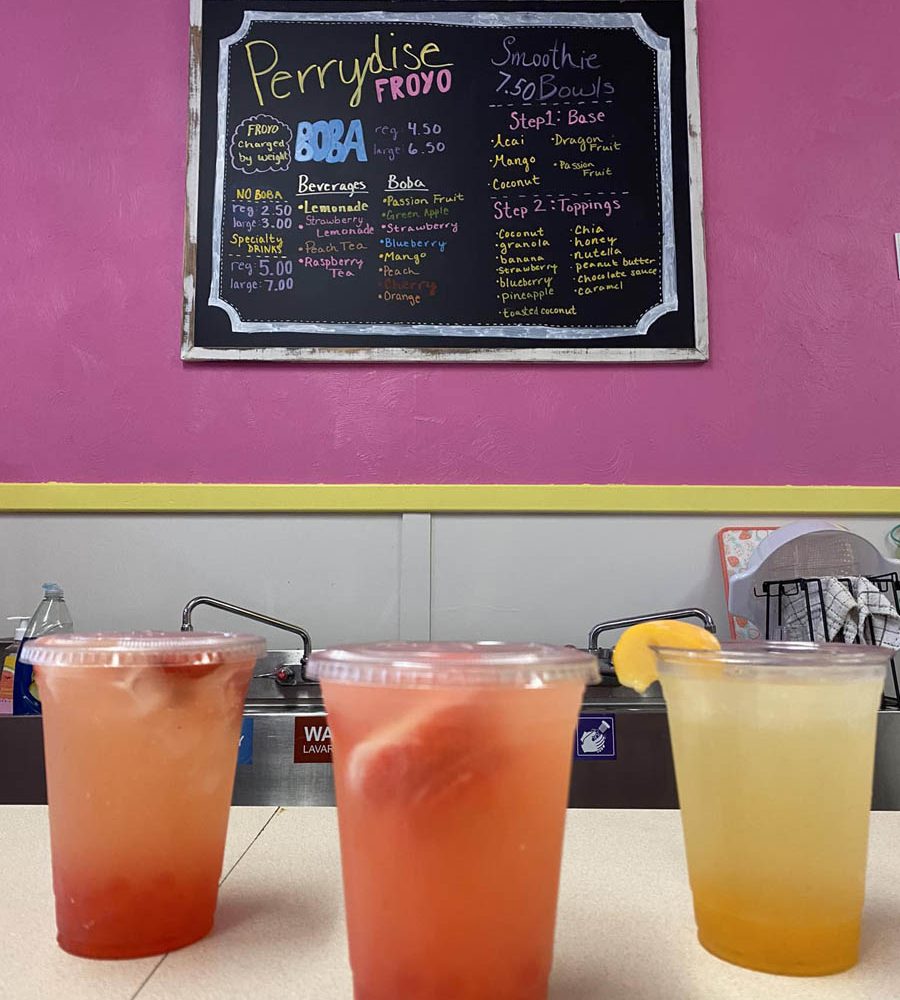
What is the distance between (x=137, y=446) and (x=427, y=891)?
2123mm

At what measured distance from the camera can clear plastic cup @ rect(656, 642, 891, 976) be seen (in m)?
0.52

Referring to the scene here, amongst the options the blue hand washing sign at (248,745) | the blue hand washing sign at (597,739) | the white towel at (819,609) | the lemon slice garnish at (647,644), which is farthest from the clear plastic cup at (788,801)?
the white towel at (819,609)

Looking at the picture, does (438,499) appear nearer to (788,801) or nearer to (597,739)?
(597,739)

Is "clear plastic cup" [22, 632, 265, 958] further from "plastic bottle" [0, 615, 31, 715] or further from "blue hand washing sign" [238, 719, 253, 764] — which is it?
"plastic bottle" [0, 615, 31, 715]

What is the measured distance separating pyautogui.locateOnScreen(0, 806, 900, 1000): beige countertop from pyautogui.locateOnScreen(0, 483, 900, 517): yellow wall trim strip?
1.54 m

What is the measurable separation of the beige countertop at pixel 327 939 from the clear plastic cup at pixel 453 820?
0.07 meters

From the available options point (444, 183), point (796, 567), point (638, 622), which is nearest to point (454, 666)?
point (638, 622)

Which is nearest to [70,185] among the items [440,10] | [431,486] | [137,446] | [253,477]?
[137,446]

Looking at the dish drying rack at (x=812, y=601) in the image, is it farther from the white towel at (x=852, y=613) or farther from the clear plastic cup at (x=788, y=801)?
the clear plastic cup at (x=788, y=801)

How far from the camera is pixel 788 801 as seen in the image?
1.74ft

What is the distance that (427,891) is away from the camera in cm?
44

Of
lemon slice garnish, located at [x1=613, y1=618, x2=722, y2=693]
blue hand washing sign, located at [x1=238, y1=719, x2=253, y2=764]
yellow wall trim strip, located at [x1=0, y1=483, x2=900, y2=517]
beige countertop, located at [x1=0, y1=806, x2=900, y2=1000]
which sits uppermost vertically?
yellow wall trim strip, located at [x1=0, y1=483, x2=900, y2=517]

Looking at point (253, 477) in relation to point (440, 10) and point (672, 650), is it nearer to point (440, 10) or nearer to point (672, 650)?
point (440, 10)

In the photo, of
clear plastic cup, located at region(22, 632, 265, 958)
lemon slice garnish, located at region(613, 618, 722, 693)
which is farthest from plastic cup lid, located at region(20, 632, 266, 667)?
lemon slice garnish, located at region(613, 618, 722, 693)
